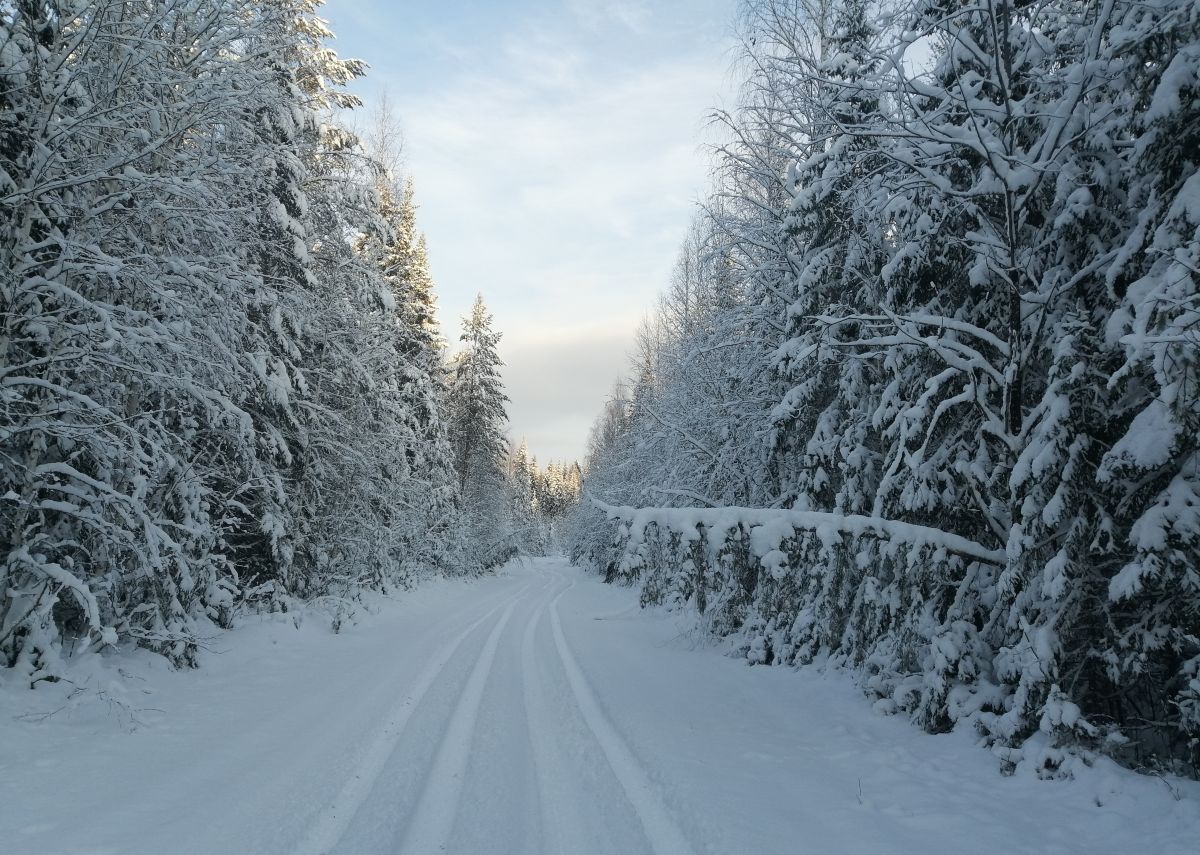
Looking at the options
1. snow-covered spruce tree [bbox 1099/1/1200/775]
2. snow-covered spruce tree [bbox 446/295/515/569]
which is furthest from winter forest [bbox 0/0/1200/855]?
snow-covered spruce tree [bbox 446/295/515/569]

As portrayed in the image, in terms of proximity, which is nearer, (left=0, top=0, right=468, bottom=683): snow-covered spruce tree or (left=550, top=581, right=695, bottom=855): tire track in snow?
(left=550, top=581, right=695, bottom=855): tire track in snow

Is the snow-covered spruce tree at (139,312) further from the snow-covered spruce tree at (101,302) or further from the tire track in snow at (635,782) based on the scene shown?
the tire track in snow at (635,782)

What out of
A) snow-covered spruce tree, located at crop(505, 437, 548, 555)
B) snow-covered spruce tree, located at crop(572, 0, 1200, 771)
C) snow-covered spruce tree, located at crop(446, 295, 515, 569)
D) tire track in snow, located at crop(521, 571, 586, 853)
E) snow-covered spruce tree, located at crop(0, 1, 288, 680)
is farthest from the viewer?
snow-covered spruce tree, located at crop(505, 437, 548, 555)

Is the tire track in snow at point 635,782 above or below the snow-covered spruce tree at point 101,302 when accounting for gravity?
below

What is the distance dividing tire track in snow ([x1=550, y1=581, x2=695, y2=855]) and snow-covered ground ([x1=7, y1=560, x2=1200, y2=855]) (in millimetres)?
26

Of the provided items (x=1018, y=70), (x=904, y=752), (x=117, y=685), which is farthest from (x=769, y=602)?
(x=117, y=685)

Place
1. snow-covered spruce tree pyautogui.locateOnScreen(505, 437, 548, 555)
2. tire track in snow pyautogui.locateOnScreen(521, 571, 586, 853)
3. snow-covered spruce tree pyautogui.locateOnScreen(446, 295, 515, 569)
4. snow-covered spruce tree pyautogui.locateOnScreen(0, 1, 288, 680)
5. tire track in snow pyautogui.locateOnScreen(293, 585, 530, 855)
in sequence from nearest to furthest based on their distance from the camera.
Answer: tire track in snow pyautogui.locateOnScreen(293, 585, 530, 855), tire track in snow pyautogui.locateOnScreen(521, 571, 586, 853), snow-covered spruce tree pyautogui.locateOnScreen(0, 1, 288, 680), snow-covered spruce tree pyautogui.locateOnScreen(446, 295, 515, 569), snow-covered spruce tree pyautogui.locateOnScreen(505, 437, 548, 555)

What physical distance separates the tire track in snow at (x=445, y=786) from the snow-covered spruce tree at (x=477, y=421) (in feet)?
82.1

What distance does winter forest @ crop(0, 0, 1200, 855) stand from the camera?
4438 mm

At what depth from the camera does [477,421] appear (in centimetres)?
3284

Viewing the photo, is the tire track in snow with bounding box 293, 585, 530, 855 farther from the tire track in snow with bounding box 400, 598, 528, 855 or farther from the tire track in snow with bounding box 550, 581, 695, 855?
the tire track in snow with bounding box 550, 581, 695, 855

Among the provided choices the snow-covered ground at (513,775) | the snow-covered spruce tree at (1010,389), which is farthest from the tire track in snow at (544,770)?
the snow-covered spruce tree at (1010,389)

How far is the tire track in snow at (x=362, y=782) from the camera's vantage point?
387cm

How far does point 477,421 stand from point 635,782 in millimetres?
28884
